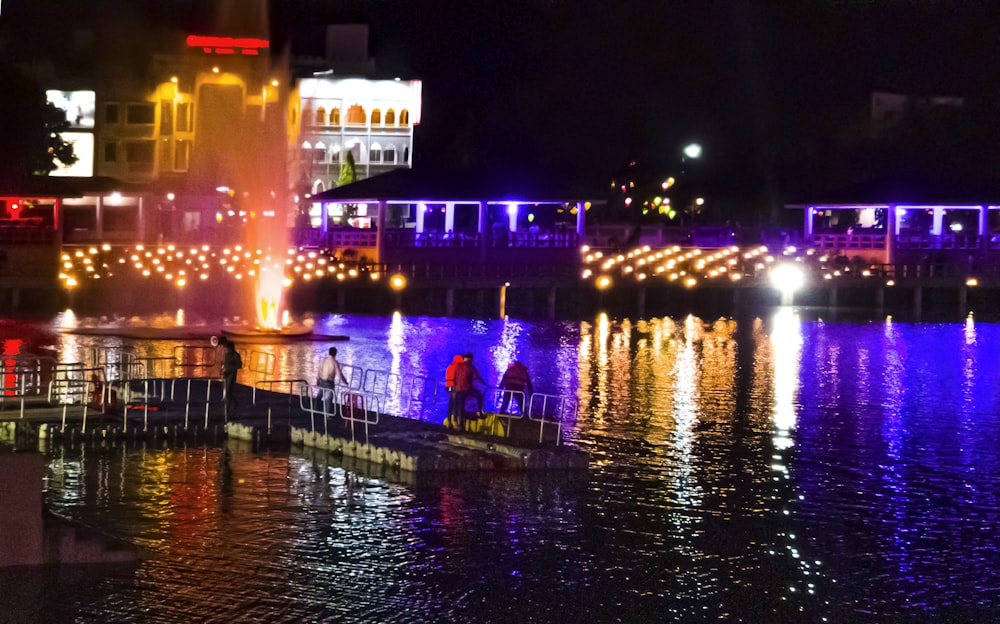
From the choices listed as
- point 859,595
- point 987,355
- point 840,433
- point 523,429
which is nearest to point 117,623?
point 859,595

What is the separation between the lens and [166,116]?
313 feet

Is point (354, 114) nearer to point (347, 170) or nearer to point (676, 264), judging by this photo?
point (347, 170)

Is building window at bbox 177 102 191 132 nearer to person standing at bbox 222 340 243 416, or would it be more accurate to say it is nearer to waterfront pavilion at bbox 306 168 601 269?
waterfront pavilion at bbox 306 168 601 269

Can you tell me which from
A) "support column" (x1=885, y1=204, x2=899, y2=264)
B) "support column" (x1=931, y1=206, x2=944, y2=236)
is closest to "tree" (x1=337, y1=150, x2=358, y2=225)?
"support column" (x1=885, y1=204, x2=899, y2=264)

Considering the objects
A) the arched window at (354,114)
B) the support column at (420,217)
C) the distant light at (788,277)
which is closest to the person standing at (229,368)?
the support column at (420,217)

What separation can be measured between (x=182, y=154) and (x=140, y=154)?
8.63 feet

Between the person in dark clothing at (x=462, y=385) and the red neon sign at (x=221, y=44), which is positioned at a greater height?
the red neon sign at (x=221, y=44)

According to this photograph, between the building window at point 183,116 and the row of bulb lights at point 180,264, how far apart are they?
31899 millimetres

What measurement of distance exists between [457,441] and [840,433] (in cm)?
869

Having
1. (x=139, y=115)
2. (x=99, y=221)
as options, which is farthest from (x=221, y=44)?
(x=99, y=221)

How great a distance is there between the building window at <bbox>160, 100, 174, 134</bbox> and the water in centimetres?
6752

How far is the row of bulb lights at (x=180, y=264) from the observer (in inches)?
2340

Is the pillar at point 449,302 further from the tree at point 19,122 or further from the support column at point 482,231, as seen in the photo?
the tree at point 19,122

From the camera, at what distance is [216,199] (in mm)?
85750
